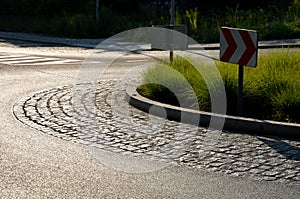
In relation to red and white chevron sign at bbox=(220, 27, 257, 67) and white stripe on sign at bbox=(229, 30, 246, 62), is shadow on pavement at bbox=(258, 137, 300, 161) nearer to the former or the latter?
red and white chevron sign at bbox=(220, 27, 257, 67)

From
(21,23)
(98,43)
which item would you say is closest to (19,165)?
(98,43)

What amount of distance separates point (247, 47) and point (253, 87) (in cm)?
112

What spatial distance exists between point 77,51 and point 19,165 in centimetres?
1536

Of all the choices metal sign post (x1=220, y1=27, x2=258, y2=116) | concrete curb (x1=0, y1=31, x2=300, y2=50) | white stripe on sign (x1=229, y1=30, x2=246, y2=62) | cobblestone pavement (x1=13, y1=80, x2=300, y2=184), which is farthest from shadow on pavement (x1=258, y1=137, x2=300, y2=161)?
concrete curb (x1=0, y1=31, x2=300, y2=50)

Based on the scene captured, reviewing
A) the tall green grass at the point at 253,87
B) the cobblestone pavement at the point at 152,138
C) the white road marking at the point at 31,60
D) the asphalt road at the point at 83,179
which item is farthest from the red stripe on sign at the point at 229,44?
the white road marking at the point at 31,60

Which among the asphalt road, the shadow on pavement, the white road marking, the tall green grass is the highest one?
the tall green grass

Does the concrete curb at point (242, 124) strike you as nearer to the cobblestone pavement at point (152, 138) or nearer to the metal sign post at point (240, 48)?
the cobblestone pavement at point (152, 138)

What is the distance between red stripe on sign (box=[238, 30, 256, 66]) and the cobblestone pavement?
1073mm

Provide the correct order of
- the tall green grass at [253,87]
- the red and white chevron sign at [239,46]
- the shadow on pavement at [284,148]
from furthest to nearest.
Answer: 1. the tall green grass at [253,87]
2. the red and white chevron sign at [239,46]
3. the shadow on pavement at [284,148]

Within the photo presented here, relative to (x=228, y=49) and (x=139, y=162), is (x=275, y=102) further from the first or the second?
(x=139, y=162)

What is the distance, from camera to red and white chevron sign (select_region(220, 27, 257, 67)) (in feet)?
28.3

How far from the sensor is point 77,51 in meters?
22.1

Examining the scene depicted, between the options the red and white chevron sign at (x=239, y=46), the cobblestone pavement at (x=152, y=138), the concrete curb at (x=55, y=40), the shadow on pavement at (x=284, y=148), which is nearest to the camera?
the cobblestone pavement at (x=152, y=138)

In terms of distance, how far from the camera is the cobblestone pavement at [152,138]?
6949 mm
